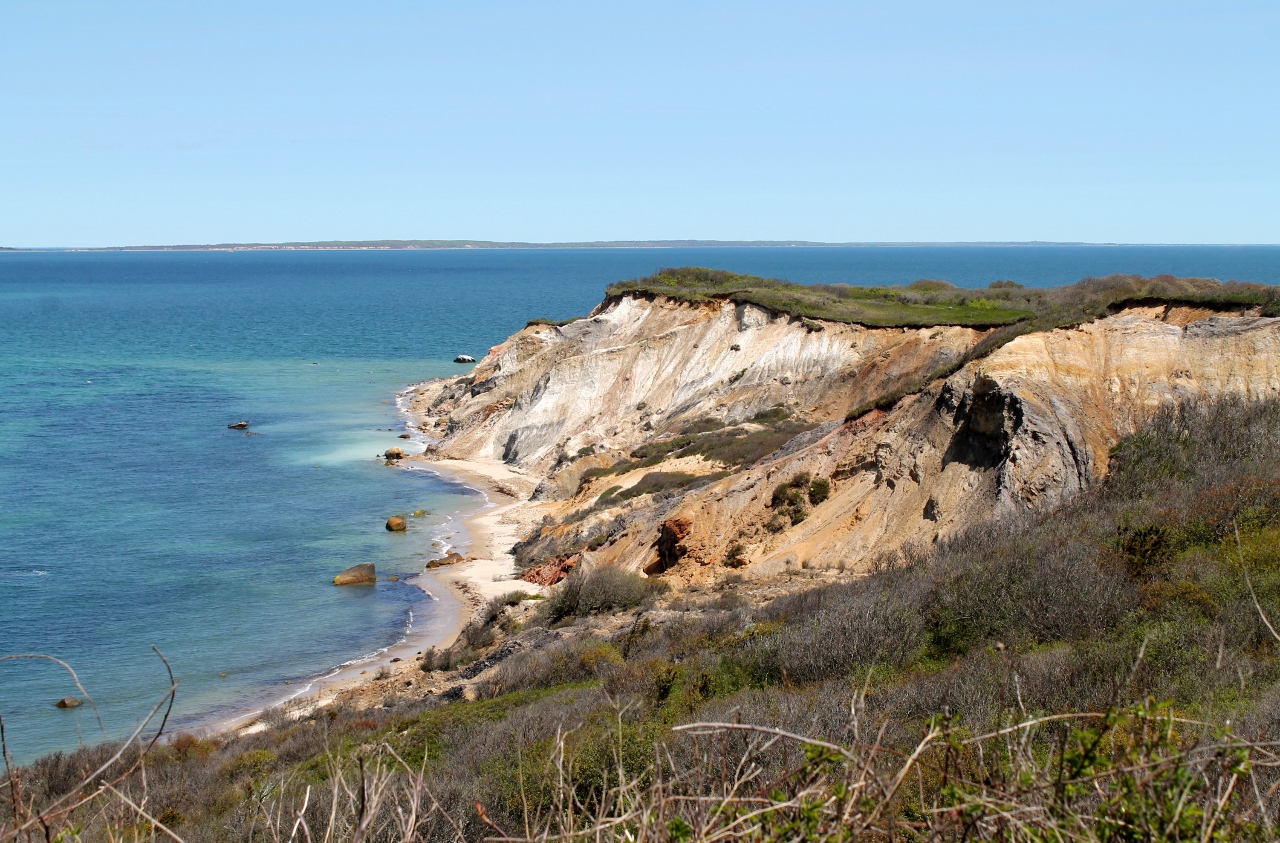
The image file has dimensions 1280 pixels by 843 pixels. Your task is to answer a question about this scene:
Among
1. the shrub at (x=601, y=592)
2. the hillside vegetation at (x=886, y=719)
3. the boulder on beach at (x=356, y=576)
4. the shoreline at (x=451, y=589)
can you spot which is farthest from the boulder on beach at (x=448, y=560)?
the hillside vegetation at (x=886, y=719)

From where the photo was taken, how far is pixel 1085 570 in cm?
1041

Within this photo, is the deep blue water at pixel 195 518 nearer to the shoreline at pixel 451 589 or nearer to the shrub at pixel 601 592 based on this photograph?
the shoreline at pixel 451 589

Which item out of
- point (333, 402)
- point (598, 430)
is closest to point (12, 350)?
point (333, 402)

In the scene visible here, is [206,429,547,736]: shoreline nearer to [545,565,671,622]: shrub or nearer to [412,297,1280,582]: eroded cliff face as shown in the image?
[412,297,1280,582]: eroded cliff face

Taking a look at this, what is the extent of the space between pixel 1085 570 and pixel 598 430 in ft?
103

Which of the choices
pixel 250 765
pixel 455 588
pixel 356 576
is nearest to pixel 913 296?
pixel 455 588

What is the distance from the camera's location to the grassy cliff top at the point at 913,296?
31.4 meters

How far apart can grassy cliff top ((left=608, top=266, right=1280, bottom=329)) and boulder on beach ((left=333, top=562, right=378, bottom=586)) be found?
1910 cm

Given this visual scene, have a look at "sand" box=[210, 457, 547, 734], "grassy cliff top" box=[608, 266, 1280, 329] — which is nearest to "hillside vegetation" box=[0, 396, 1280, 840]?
"sand" box=[210, 457, 547, 734]

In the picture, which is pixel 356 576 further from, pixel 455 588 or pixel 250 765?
pixel 250 765

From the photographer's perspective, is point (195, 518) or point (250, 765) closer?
point (250, 765)

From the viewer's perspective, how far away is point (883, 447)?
19.5m

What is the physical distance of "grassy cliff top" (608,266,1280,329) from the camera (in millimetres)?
31422

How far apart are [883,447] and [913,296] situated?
2550 centimetres
